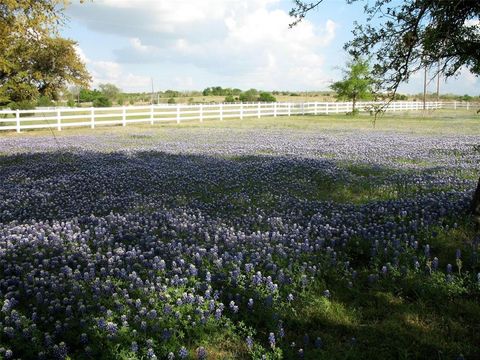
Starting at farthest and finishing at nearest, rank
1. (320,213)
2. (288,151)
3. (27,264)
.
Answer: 1. (288,151)
2. (320,213)
3. (27,264)

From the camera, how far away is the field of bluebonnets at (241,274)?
3.91 m

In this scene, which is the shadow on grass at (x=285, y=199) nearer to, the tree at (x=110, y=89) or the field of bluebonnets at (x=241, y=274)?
the field of bluebonnets at (x=241, y=274)

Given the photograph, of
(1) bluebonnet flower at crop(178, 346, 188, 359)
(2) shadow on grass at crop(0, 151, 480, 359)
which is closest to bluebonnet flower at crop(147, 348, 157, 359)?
(1) bluebonnet flower at crop(178, 346, 188, 359)

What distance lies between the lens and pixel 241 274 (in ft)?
16.2

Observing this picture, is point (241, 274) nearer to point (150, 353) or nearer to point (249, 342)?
point (249, 342)

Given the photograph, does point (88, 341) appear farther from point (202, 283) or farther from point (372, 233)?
point (372, 233)

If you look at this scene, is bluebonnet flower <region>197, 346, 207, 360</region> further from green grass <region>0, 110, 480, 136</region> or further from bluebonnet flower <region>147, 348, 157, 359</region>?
green grass <region>0, 110, 480, 136</region>

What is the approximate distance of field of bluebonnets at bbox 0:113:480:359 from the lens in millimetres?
3914

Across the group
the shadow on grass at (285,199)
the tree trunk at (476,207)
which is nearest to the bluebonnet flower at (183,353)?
the shadow on grass at (285,199)

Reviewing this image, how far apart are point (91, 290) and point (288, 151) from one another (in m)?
12.1

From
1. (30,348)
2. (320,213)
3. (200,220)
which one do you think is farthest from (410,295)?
(30,348)

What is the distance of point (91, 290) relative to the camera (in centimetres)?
462

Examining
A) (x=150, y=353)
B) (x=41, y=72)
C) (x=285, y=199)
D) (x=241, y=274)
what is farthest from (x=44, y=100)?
(x=150, y=353)

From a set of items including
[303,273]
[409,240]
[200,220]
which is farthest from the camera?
[200,220]
